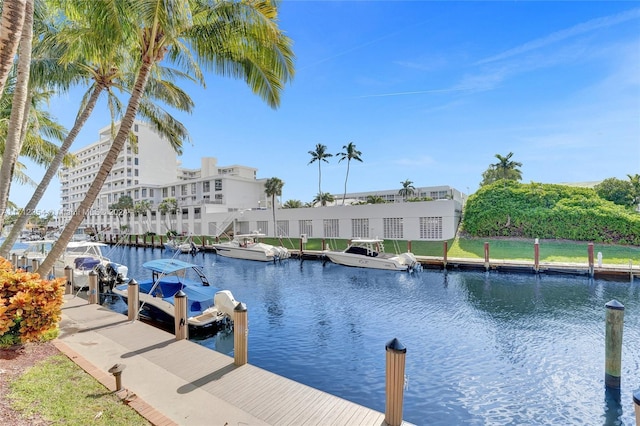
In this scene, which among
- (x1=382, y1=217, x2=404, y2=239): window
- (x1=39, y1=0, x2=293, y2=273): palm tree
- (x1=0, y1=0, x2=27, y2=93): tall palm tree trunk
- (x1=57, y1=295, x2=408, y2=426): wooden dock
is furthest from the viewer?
(x1=382, y1=217, x2=404, y2=239): window

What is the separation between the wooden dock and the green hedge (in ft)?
114

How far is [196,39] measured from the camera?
34.5 ft

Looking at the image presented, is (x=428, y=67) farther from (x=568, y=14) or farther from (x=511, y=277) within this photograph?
(x=511, y=277)

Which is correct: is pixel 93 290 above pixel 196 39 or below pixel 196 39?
below

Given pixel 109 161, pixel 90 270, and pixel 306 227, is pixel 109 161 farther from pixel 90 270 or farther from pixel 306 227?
pixel 306 227

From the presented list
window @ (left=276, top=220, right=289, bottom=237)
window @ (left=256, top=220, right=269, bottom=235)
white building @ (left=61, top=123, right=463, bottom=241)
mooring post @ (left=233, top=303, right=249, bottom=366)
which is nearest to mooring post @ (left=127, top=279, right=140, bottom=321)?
mooring post @ (left=233, top=303, right=249, bottom=366)

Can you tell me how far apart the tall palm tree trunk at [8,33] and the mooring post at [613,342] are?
13.8 metres

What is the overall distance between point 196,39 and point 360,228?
32960 mm

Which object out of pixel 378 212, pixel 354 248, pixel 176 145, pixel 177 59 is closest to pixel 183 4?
pixel 177 59

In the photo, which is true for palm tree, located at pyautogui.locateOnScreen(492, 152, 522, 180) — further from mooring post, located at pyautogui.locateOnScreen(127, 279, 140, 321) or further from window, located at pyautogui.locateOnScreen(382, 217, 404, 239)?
mooring post, located at pyautogui.locateOnScreen(127, 279, 140, 321)

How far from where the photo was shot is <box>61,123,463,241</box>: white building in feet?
124

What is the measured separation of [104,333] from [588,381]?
13.5 metres

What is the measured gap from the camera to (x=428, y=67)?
1634cm

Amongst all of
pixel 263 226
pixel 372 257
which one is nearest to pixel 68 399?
pixel 372 257
